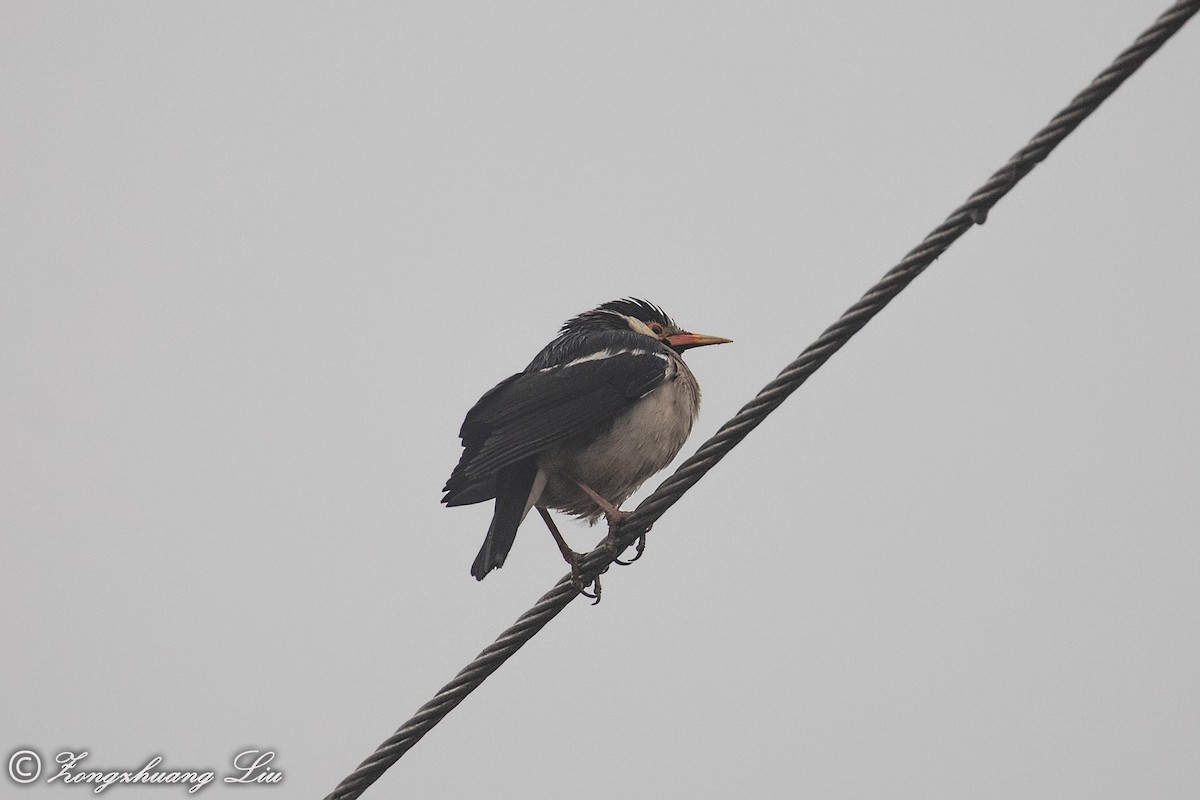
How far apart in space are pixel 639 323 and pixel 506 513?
2059 millimetres

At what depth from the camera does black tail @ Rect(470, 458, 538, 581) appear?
17.4 feet

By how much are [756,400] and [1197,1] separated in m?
1.67

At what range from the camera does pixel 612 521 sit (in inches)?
217

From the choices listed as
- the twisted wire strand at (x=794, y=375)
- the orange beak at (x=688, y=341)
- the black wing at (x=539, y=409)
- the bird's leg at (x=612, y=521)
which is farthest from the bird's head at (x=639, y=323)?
the twisted wire strand at (x=794, y=375)

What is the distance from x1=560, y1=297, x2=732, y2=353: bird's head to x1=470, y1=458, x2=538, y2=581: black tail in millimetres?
1369

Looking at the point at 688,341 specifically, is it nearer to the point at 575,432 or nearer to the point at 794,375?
the point at 575,432

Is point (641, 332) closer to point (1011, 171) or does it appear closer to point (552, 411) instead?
point (552, 411)

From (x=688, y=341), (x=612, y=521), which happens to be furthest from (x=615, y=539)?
(x=688, y=341)

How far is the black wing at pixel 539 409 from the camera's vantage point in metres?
5.67

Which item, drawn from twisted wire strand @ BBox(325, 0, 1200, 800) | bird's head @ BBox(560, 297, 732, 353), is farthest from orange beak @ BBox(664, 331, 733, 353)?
twisted wire strand @ BBox(325, 0, 1200, 800)

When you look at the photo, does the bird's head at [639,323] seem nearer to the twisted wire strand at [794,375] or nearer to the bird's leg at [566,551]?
the bird's leg at [566,551]

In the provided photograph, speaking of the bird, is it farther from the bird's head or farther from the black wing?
the bird's head

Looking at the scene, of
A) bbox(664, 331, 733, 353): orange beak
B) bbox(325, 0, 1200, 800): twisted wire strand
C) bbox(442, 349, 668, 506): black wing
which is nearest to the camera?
bbox(325, 0, 1200, 800): twisted wire strand

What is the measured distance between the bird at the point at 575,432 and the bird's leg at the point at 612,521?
0.01 m
